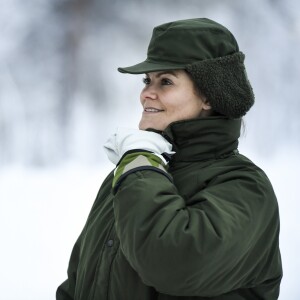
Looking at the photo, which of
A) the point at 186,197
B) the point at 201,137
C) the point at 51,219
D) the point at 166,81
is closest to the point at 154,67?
the point at 166,81

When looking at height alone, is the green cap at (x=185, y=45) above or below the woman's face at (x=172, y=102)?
above

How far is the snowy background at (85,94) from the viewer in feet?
10.0

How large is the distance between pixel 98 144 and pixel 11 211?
0.53m

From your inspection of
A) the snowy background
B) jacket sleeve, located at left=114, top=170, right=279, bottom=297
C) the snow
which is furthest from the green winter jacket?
the snowy background

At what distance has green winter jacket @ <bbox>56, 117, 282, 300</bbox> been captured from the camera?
3.89 ft

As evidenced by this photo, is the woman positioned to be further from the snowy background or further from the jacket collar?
the snowy background

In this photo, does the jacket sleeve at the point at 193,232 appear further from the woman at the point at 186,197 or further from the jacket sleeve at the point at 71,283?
the jacket sleeve at the point at 71,283

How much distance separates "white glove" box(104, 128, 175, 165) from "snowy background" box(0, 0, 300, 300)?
1.56 metres

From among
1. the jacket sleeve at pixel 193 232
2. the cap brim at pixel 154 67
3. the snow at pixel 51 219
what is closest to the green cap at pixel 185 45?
the cap brim at pixel 154 67

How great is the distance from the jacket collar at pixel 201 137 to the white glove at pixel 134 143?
3cm

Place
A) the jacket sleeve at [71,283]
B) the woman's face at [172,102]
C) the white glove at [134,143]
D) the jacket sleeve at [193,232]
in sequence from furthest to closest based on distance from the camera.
→ the jacket sleeve at [71,283] < the woman's face at [172,102] < the white glove at [134,143] < the jacket sleeve at [193,232]

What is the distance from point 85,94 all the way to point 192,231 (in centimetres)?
234

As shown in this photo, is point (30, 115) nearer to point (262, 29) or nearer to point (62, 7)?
point (62, 7)

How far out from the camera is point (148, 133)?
1.38 metres
